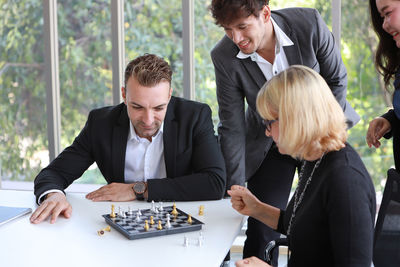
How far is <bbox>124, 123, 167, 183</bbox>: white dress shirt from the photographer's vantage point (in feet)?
8.70

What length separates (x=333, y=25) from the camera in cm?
368

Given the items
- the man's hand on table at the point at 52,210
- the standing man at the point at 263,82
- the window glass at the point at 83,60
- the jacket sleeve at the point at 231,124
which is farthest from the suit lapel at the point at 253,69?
the window glass at the point at 83,60

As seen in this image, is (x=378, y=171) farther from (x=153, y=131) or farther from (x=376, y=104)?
(x=153, y=131)

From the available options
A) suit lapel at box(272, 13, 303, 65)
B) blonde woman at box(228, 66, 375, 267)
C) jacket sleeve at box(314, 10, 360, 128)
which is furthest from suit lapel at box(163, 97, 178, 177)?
blonde woman at box(228, 66, 375, 267)

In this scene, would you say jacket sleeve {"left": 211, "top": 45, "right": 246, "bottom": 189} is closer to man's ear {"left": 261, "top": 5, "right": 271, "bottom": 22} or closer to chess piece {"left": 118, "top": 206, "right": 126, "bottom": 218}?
man's ear {"left": 261, "top": 5, "right": 271, "bottom": 22}

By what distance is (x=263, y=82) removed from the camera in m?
2.68

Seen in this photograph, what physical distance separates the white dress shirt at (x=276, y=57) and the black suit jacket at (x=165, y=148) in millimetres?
330

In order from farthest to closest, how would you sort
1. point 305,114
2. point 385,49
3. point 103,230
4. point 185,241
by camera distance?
point 385,49 < point 103,230 < point 185,241 < point 305,114

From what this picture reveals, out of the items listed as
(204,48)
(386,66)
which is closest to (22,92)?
(204,48)

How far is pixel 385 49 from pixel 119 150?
4.10ft

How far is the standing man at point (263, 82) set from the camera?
266 cm

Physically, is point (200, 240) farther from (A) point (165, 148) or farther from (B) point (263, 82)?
(B) point (263, 82)

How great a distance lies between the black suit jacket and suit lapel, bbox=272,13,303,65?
0.47 m

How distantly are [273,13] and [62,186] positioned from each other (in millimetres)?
1269
